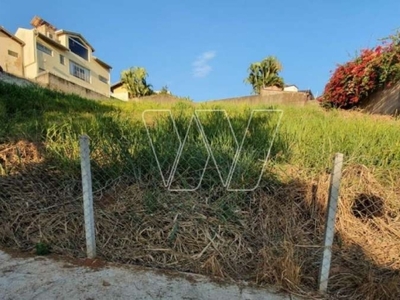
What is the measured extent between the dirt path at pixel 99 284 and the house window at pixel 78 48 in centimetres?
2454

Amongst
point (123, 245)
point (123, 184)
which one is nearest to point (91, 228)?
point (123, 245)

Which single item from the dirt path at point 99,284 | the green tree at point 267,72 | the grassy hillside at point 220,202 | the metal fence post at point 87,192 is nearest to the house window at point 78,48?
the green tree at point 267,72

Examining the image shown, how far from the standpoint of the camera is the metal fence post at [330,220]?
1470mm

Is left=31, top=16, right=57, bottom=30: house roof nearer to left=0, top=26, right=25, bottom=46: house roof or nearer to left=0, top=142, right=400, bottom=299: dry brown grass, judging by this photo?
left=0, top=26, right=25, bottom=46: house roof

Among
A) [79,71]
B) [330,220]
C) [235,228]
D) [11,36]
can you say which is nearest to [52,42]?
[11,36]

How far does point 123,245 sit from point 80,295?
22.0 inches

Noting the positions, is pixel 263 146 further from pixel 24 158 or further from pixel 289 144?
pixel 24 158

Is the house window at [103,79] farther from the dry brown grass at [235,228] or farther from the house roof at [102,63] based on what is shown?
the dry brown grass at [235,228]

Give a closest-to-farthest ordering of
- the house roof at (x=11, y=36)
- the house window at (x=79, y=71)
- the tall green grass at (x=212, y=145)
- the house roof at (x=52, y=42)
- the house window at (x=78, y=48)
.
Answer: the tall green grass at (x=212, y=145) → the house roof at (x=11, y=36) → the house roof at (x=52, y=42) → the house window at (x=79, y=71) → the house window at (x=78, y=48)

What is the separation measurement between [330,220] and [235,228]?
0.77 metres

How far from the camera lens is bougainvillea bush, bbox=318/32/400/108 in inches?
202

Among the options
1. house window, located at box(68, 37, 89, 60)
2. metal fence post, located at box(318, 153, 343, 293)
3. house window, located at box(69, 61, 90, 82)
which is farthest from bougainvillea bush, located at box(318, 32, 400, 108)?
house window, located at box(68, 37, 89, 60)

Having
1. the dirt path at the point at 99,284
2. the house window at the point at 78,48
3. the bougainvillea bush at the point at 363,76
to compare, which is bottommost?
the dirt path at the point at 99,284

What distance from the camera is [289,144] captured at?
120 inches
